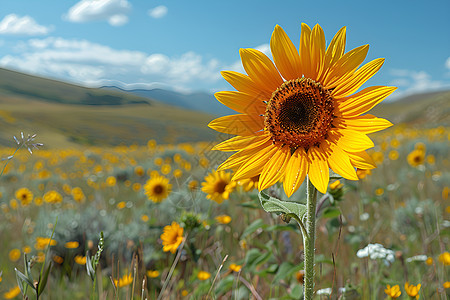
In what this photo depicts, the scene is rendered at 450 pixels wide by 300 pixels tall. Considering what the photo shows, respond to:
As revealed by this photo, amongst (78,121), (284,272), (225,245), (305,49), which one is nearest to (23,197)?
(225,245)

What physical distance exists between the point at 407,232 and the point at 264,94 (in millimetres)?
2967

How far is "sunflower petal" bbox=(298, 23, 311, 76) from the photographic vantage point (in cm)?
116

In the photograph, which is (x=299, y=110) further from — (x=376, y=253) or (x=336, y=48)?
(x=376, y=253)

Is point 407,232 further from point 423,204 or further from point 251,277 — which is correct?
point 251,277

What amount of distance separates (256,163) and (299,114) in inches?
8.8

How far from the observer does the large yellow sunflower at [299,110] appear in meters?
1.07

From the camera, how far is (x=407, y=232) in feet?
11.4

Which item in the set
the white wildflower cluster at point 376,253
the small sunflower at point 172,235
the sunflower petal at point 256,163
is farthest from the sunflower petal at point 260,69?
the small sunflower at point 172,235

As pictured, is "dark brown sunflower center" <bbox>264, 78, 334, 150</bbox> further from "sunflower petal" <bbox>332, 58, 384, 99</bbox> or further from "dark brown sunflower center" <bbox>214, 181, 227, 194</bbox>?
"dark brown sunflower center" <bbox>214, 181, 227, 194</bbox>

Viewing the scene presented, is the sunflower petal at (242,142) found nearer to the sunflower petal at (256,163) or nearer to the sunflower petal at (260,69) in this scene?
the sunflower petal at (256,163)

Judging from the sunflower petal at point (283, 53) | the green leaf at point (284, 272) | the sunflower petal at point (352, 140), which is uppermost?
the sunflower petal at point (283, 53)

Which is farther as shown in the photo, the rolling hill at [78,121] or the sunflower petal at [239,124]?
the rolling hill at [78,121]

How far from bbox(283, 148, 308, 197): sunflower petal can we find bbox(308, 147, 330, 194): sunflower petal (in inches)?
0.9

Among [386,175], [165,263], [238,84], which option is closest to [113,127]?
[386,175]
